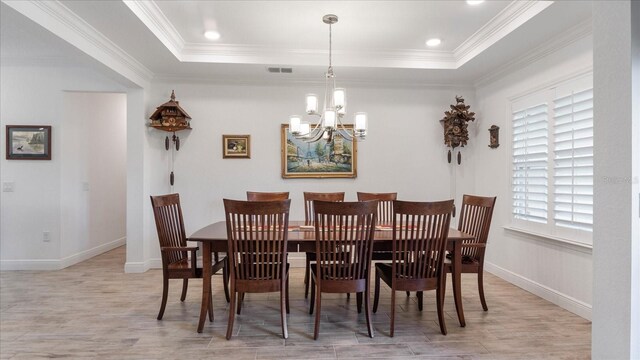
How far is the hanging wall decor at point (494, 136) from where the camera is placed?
4.04 meters

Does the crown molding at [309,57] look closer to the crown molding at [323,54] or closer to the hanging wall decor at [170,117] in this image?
the crown molding at [323,54]

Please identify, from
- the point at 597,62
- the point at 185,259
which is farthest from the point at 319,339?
the point at 597,62

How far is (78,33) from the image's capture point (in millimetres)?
2879

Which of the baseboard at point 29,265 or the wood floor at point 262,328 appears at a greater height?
the baseboard at point 29,265

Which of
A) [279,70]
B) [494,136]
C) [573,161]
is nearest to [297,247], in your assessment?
[279,70]

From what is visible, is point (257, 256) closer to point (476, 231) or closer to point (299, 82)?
point (476, 231)

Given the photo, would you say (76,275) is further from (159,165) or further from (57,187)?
(159,165)

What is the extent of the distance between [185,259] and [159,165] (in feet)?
6.26

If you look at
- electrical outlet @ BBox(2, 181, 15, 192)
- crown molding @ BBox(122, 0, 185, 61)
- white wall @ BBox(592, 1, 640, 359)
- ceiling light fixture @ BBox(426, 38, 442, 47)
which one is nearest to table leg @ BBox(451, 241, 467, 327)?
white wall @ BBox(592, 1, 640, 359)

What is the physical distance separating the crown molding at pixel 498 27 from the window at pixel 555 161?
0.74 metres

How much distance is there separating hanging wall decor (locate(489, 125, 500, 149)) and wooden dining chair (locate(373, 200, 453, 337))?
2154 millimetres

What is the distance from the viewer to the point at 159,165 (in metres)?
4.36

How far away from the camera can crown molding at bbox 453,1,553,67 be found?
2.73m

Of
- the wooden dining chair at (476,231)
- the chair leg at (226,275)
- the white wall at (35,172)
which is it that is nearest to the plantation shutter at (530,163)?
the wooden dining chair at (476,231)
